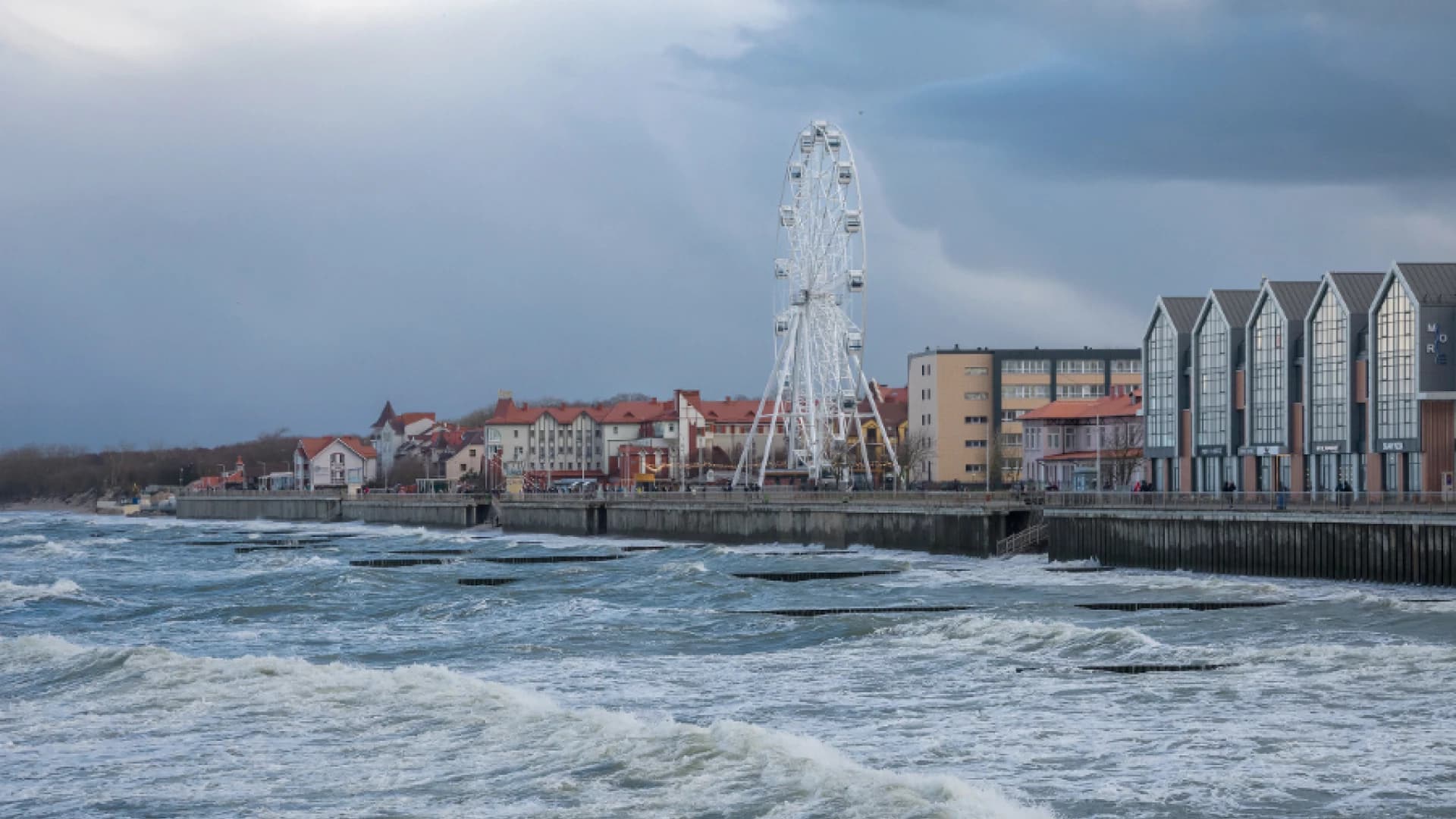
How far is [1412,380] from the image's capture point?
60.2 m

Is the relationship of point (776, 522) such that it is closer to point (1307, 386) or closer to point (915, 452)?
point (1307, 386)

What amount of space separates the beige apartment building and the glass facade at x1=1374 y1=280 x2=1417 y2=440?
6729 centimetres

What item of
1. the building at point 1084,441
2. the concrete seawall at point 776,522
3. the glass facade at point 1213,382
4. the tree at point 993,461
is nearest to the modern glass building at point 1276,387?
the glass facade at point 1213,382

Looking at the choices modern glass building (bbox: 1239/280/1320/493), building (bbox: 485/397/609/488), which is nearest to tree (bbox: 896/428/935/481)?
modern glass building (bbox: 1239/280/1320/493)

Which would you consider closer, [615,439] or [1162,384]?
[1162,384]

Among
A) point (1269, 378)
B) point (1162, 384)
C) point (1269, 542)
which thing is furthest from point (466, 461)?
point (1269, 542)

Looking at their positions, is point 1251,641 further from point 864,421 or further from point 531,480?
point 531,480

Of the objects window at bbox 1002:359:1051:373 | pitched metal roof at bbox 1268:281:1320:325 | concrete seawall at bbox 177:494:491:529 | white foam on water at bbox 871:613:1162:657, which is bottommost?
white foam on water at bbox 871:613:1162:657

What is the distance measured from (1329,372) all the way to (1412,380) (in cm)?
551

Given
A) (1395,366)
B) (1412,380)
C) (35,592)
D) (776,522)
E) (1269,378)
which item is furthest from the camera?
(776,522)

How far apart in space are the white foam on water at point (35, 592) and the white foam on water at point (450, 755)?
25758mm

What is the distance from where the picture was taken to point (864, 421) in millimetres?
155250

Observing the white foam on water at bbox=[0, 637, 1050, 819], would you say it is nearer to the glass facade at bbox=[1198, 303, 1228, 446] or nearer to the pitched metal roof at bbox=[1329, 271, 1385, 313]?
the pitched metal roof at bbox=[1329, 271, 1385, 313]

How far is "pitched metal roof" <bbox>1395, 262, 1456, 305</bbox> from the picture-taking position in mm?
59906
